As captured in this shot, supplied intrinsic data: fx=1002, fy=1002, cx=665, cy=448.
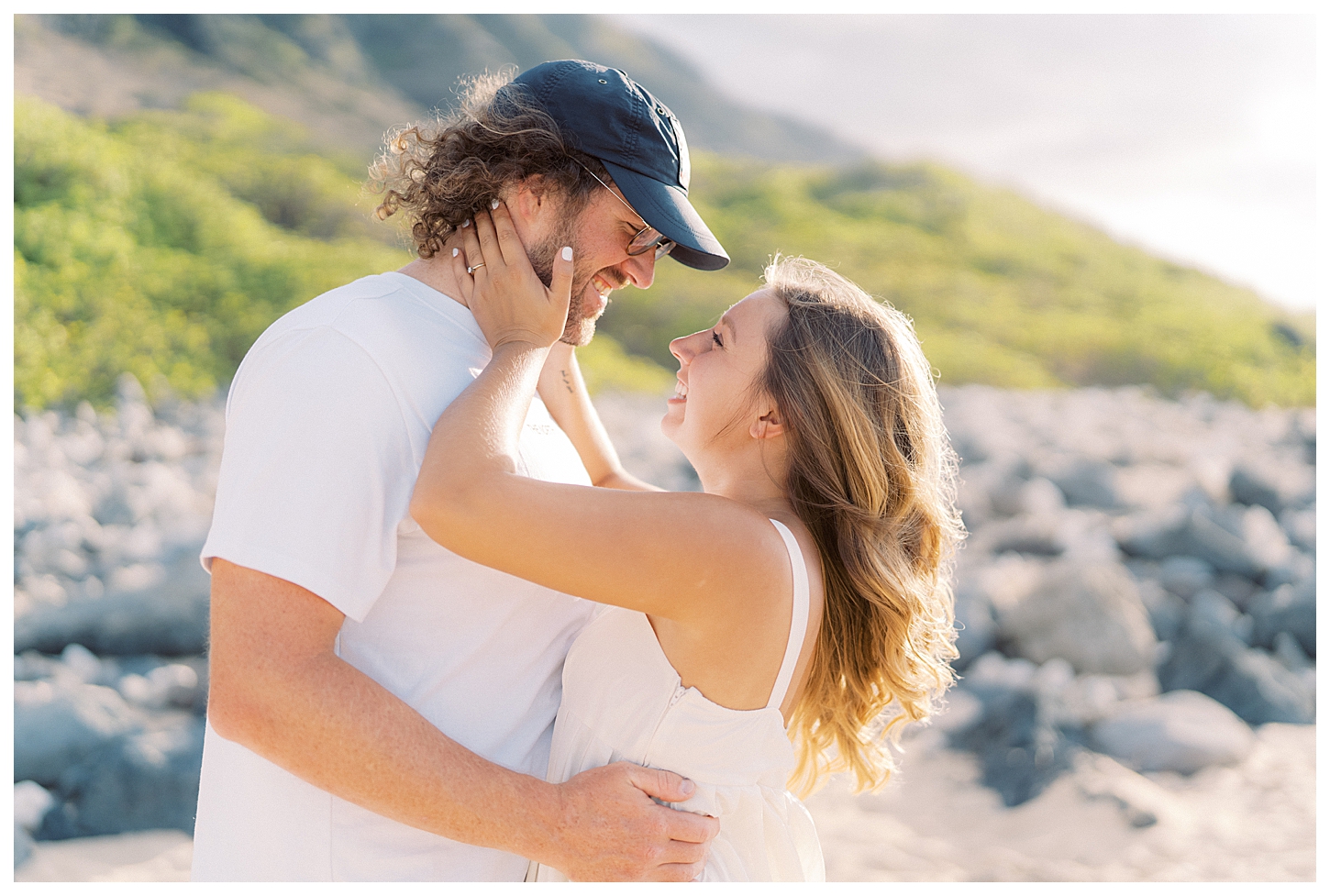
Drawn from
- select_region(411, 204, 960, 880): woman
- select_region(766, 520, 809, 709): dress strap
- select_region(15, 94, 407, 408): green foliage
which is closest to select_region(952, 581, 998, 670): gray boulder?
select_region(411, 204, 960, 880): woman

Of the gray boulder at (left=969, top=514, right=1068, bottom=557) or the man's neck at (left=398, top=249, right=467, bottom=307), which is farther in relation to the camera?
the gray boulder at (left=969, top=514, right=1068, bottom=557)

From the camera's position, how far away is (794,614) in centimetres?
177

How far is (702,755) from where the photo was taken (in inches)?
69.9

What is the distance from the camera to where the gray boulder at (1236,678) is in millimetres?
4969

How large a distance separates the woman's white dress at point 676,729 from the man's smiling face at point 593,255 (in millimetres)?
638

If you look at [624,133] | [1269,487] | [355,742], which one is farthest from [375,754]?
[1269,487]

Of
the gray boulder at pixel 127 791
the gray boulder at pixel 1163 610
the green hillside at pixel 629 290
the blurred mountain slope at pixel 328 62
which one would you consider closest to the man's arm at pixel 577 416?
the green hillside at pixel 629 290

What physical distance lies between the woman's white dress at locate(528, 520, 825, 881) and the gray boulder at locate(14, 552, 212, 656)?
3855 millimetres

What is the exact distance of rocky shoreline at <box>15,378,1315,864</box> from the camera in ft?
13.3

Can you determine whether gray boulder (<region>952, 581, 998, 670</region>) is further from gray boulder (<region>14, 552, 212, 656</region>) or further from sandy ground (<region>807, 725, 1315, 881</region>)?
gray boulder (<region>14, 552, 212, 656</region>)

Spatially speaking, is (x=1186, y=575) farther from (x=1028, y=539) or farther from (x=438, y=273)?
(x=438, y=273)

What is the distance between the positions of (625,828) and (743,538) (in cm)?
53

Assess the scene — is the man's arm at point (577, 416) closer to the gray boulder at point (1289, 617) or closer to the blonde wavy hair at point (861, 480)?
the blonde wavy hair at point (861, 480)

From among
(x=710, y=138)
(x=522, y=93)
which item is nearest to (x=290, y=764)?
(x=522, y=93)
